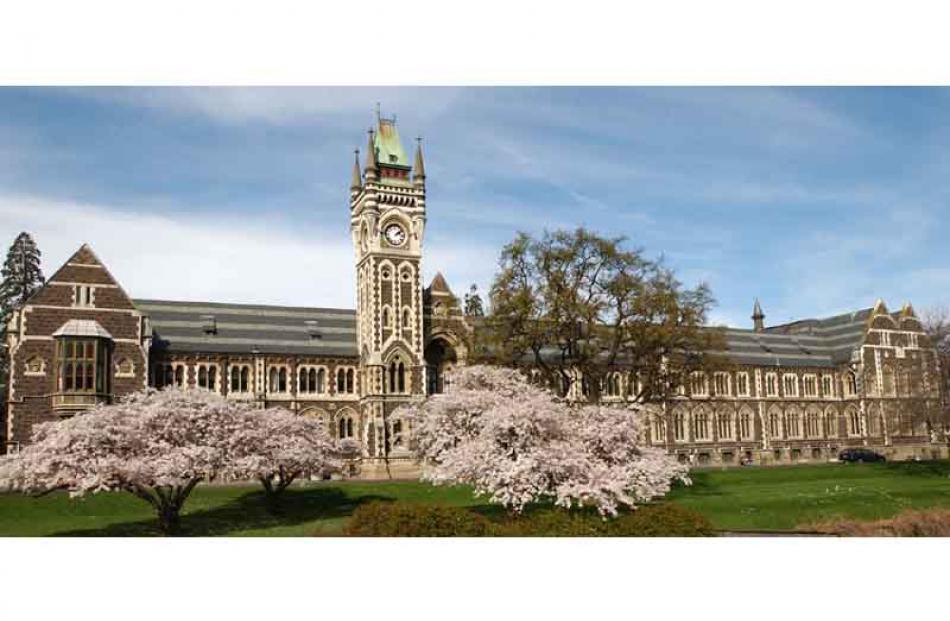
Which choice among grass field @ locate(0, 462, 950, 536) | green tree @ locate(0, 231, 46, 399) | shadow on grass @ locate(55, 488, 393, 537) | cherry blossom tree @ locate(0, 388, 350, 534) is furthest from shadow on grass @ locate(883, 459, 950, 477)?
green tree @ locate(0, 231, 46, 399)

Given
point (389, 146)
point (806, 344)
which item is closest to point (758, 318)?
point (806, 344)

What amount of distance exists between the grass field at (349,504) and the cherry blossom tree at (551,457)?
10.6 feet

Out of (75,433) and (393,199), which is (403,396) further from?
(75,433)

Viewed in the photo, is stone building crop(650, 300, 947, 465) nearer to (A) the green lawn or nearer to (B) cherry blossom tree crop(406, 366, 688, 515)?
(A) the green lawn

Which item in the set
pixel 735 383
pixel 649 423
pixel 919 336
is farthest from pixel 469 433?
pixel 919 336

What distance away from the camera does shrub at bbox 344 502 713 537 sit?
25.5 m

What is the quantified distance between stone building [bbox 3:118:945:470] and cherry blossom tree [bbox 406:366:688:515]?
15.0 m

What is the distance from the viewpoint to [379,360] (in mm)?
60031

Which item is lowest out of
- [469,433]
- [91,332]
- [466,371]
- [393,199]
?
[469,433]

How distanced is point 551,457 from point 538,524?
10.1 feet

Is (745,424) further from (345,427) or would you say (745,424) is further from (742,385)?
(345,427)

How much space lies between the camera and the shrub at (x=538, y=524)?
25500mm
